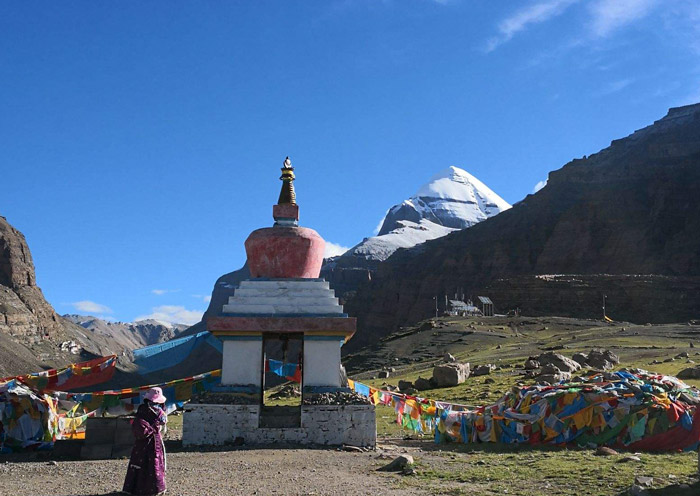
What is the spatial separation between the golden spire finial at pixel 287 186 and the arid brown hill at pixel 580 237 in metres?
71.9

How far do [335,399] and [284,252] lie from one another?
347 centimetres

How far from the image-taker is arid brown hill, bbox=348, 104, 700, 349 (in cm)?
10844

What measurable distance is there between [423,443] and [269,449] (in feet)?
11.8

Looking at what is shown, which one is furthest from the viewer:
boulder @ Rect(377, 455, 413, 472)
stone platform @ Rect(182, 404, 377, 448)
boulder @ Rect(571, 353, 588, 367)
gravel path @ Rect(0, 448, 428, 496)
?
boulder @ Rect(571, 353, 588, 367)

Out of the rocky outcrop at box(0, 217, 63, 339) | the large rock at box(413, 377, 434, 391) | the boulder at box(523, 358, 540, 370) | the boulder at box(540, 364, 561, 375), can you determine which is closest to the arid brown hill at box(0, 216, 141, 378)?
the rocky outcrop at box(0, 217, 63, 339)

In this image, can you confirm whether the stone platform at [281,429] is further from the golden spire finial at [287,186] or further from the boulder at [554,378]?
the boulder at [554,378]

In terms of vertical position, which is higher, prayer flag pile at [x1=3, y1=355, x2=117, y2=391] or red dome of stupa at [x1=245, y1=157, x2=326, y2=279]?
red dome of stupa at [x1=245, y1=157, x2=326, y2=279]

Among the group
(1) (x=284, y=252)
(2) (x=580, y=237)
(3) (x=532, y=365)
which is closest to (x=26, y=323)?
(2) (x=580, y=237)

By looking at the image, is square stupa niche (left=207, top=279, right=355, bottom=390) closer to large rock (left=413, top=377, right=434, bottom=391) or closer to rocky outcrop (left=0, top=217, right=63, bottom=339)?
large rock (left=413, top=377, right=434, bottom=391)

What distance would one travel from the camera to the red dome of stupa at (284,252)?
1625 cm

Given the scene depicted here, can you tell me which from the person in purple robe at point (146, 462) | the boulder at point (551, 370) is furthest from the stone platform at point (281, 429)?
the boulder at point (551, 370)

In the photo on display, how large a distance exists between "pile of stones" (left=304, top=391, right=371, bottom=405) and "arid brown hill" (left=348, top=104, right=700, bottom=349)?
242 feet

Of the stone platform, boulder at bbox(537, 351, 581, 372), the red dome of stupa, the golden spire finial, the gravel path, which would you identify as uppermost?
the golden spire finial

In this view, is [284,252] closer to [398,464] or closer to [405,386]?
A: [398,464]
